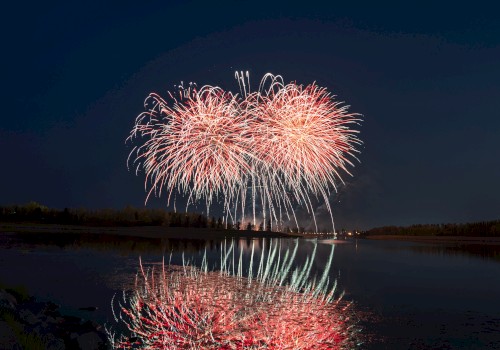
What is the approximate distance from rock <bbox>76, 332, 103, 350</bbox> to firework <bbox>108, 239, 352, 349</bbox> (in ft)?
1.70

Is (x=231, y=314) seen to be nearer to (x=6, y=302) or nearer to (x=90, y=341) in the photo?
(x=90, y=341)

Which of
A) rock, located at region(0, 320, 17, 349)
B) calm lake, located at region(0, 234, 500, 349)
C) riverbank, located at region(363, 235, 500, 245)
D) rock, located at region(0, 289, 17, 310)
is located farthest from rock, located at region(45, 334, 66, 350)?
riverbank, located at region(363, 235, 500, 245)

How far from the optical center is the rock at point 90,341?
15.4m

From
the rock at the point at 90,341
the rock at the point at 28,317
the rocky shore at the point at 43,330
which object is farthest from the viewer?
the rock at the point at 28,317

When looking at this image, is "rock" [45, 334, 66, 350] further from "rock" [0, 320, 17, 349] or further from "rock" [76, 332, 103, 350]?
"rock" [0, 320, 17, 349]

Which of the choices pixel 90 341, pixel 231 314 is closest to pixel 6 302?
pixel 90 341

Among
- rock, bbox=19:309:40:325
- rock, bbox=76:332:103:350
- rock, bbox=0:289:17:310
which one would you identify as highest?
rock, bbox=0:289:17:310

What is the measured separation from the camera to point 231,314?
20.4 m

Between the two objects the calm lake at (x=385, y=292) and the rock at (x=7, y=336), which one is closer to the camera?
the rock at (x=7, y=336)

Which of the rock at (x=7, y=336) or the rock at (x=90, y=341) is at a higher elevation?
the rock at (x=7, y=336)

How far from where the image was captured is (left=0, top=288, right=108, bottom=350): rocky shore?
47.1 ft

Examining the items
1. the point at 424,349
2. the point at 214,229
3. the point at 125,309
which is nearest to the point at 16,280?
the point at 125,309

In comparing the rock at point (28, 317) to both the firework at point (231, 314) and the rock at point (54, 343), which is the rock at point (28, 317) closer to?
the rock at point (54, 343)

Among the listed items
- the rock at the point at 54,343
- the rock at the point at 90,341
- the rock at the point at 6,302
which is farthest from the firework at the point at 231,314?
the rock at the point at 6,302
